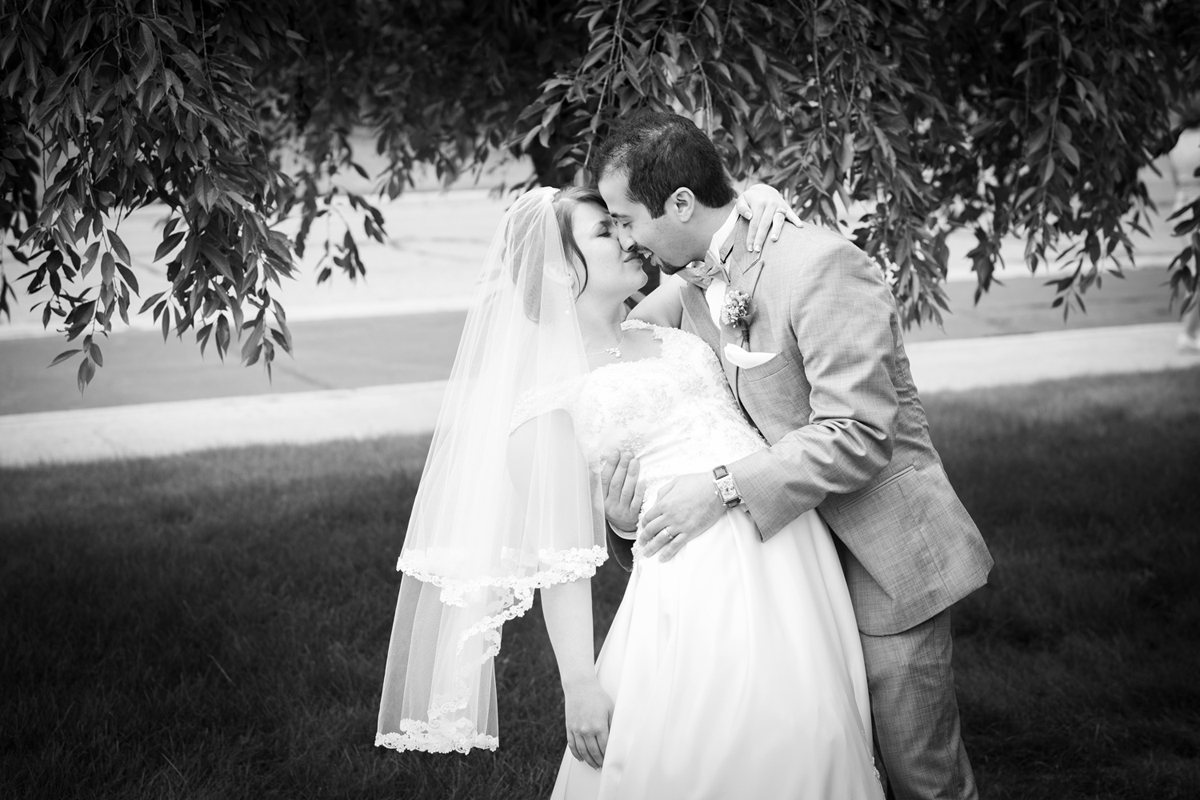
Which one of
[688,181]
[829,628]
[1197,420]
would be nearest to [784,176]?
[688,181]

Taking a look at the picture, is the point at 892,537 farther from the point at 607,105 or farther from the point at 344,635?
the point at 344,635

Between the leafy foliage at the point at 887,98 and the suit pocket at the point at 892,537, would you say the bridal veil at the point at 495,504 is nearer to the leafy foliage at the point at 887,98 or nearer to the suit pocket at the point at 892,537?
the suit pocket at the point at 892,537

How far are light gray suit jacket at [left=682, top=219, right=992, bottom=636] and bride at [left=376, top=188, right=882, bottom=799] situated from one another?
90mm

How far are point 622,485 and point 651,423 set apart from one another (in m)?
0.15

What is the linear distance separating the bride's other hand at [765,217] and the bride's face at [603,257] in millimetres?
297

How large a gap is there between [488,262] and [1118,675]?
9.03 ft

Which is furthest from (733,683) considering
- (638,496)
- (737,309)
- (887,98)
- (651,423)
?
(887,98)

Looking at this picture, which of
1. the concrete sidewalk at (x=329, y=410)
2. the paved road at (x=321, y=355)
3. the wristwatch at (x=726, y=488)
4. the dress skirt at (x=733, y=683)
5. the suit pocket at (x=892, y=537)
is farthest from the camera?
the paved road at (x=321, y=355)

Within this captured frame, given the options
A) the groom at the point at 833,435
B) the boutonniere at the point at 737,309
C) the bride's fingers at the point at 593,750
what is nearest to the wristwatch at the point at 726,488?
the groom at the point at 833,435

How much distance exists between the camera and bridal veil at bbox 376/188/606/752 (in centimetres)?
246

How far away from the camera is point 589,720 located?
2.32m

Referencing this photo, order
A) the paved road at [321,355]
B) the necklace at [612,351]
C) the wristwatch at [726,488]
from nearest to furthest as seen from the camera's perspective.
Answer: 1. the wristwatch at [726,488]
2. the necklace at [612,351]
3. the paved road at [321,355]

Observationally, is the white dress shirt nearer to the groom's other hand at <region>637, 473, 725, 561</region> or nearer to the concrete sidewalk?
the groom's other hand at <region>637, 473, 725, 561</region>

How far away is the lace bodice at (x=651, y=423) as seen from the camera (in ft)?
8.09
